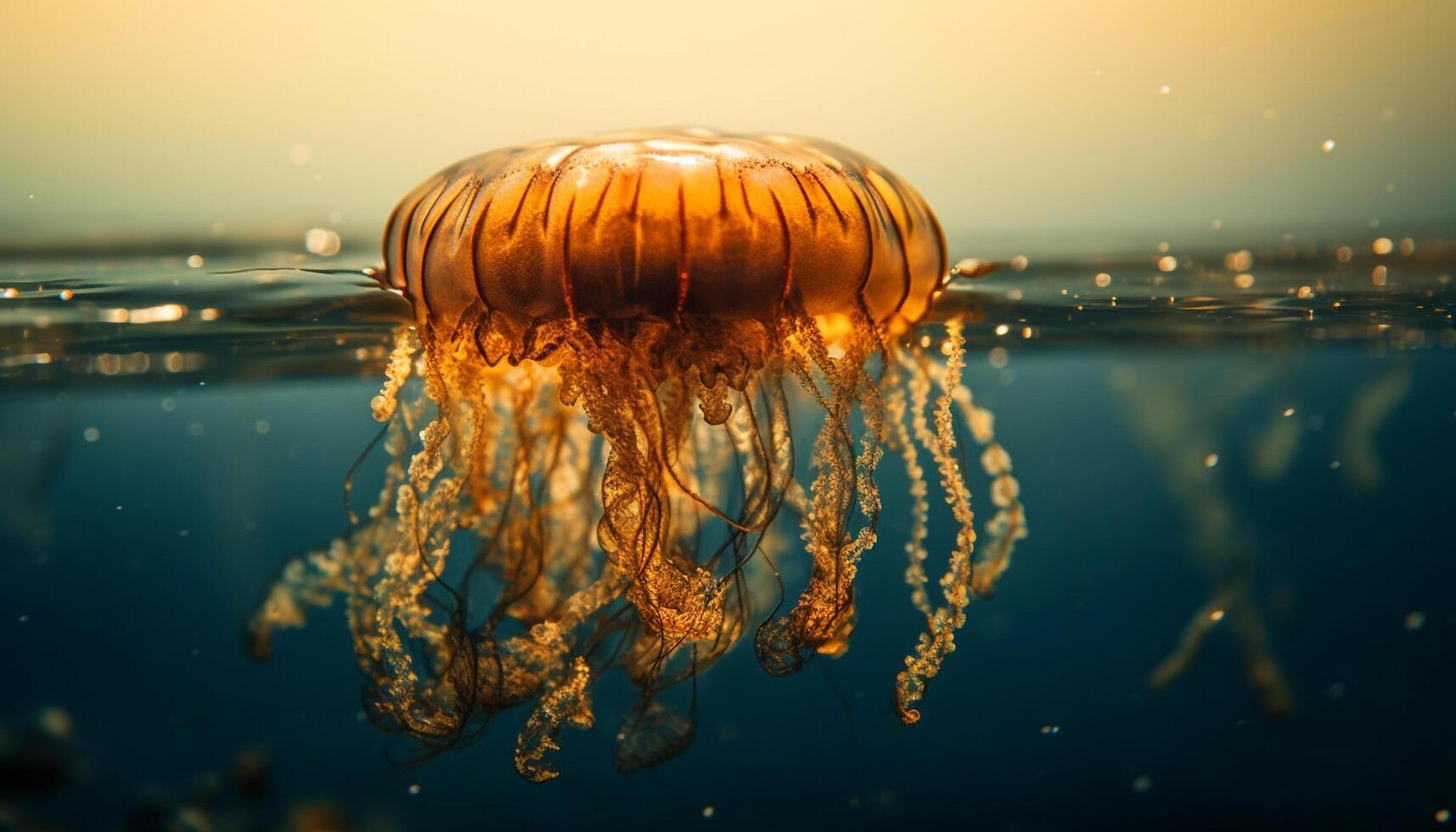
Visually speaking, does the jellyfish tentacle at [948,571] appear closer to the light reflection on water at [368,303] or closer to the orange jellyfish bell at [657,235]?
the orange jellyfish bell at [657,235]

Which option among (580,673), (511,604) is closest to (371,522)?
(511,604)

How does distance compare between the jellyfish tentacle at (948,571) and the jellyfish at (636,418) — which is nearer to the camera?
the jellyfish at (636,418)

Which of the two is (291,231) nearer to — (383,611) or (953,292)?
(383,611)

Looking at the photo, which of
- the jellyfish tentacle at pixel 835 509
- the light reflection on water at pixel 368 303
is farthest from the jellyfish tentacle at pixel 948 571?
the light reflection on water at pixel 368 303

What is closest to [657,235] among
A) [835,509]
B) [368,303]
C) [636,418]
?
[636,418]

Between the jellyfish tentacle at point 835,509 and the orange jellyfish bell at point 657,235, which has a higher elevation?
the orange jellyfish bell at point 657,235

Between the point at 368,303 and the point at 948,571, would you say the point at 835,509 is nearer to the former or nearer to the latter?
the point at 948,571

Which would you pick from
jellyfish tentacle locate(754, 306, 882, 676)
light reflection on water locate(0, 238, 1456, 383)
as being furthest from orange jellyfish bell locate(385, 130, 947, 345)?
light reflection on water locate(0, 238, 1456, 383)

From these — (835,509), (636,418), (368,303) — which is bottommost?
(835,509)

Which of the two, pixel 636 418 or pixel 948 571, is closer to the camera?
pixel 636 418
